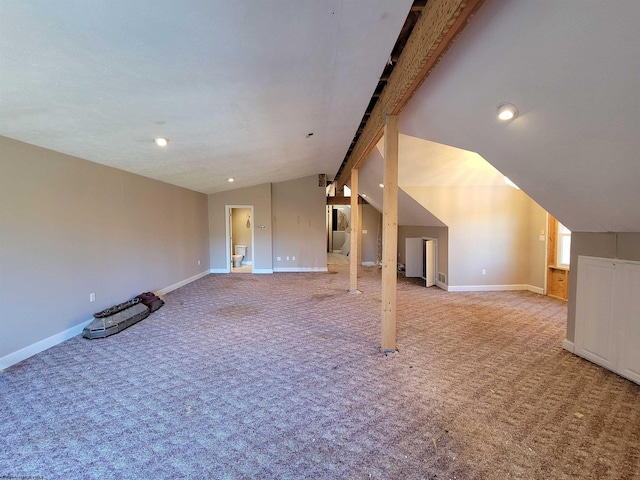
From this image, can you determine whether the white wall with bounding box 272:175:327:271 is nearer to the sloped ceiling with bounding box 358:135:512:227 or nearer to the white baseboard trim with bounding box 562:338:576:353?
the sloped ceiling with bounding box 358:135:512:227

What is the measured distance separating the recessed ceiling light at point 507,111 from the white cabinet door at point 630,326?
184 centimetres

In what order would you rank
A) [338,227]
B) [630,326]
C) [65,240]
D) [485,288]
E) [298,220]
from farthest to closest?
[338,227] < [298,220] < [485,288] < [65,240] < [630,326]

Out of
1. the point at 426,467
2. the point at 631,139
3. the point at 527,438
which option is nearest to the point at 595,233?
the point at 631,139

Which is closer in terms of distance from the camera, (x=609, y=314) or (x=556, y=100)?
(x=556, y=100)

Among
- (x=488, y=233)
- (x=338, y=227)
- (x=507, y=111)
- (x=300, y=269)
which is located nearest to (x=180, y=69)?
(x=507, y=111)

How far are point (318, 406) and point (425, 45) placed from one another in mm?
2796

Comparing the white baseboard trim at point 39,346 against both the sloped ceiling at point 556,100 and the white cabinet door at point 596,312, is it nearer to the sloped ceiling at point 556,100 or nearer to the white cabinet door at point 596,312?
the sloped ceiling at point 556,100

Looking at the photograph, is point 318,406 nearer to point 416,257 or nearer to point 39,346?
point 39,346

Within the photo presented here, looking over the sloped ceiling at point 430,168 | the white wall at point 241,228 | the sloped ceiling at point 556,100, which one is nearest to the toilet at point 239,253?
the white wall at point 241,228

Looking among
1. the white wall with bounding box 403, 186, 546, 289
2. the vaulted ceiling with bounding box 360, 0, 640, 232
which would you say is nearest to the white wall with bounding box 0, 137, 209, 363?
the vaulted ceiling with bounding box 360, 0, 640, 232

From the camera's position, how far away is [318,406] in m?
2.28

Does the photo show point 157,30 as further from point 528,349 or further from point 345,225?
point 345,225

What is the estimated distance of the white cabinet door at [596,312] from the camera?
9.34 feet

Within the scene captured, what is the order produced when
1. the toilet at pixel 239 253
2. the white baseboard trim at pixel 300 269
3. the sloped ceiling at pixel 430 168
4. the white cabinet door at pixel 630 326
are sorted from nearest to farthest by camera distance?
the white cabinet door at pixel 630 326 < the sloped ceiling at pixel 430 168 < the white baseboard trim at pixel 300 269 < the toilet at pixel 239 253
